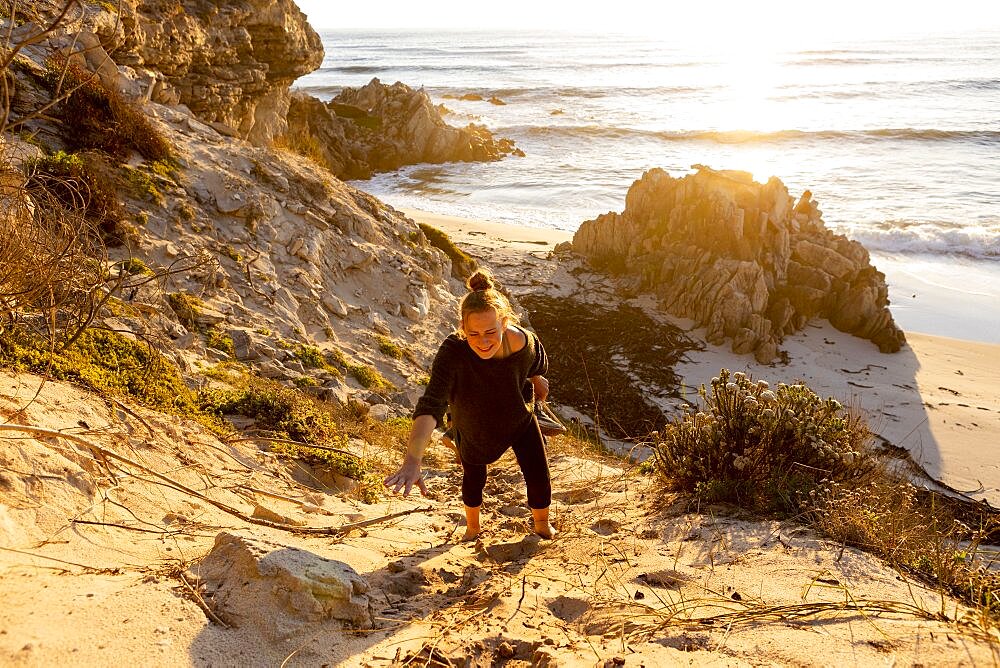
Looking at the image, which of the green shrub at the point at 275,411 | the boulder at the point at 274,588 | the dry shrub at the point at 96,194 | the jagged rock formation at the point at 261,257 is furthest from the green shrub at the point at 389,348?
the boulder at the point at 274,588

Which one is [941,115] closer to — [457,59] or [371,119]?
[371,119]

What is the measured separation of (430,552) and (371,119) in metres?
30.2

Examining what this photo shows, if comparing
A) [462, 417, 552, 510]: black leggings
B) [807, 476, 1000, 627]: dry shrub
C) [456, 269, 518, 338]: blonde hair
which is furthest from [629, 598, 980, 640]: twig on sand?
[456, 269, 518, 338]: blonde hair

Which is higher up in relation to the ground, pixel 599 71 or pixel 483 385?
pixel 599 71

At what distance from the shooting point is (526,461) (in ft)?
12.9

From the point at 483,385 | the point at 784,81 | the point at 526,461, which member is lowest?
the point at 526,461

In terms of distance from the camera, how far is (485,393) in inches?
145

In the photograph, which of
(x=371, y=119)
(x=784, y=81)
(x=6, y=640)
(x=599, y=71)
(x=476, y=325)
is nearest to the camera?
(x=6, y=640)

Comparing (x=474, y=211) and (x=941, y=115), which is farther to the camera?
(x=941, y=115)

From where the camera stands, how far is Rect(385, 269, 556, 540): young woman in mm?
3436

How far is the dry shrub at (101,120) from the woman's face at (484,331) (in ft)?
21.7

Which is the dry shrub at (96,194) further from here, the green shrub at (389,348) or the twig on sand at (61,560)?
the twig on sand at (61,560)

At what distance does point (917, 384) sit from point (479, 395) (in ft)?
36.4

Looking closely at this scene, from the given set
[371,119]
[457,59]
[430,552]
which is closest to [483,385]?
[430,552]
